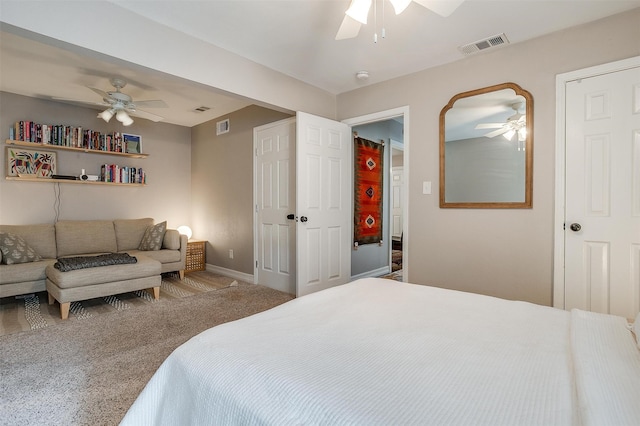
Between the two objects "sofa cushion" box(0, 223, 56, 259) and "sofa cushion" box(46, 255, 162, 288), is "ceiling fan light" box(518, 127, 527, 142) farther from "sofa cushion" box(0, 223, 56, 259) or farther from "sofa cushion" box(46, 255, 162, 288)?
"sofa cushion" box(0, 223, 56, 259)

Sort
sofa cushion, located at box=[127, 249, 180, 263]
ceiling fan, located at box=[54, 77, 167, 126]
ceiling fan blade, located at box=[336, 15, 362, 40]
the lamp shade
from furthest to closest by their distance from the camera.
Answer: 1. the lamp shade
2. sofa cushion, located at box=[127, 249, 180, 263]
3. ceiling fan, located at box=[54, 77, 167, 126]
4. ceiling fan blade, located at box=[336, 15, 362, 40]

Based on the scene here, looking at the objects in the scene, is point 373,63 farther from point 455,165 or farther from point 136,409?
point 136,409

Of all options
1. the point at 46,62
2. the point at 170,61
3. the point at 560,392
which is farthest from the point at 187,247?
the point at 560,392

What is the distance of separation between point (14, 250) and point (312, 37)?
12.0ft

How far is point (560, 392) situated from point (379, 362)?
1.43 feet

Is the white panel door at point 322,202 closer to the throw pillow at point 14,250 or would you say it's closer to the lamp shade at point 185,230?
the lamp shade at point 185,230

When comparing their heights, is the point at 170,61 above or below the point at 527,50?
below

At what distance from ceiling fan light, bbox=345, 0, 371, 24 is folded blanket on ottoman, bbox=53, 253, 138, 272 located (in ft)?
10.2

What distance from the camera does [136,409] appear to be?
0.99 metres

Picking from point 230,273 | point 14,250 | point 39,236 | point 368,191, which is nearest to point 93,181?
point 39,236

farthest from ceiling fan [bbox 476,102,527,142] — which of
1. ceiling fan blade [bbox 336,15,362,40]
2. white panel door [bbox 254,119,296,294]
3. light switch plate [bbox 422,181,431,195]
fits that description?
white panel door [bbox 254,119,296,294]

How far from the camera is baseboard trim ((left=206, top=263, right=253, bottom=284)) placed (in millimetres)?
4375

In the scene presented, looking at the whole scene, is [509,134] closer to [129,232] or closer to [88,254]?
[129,232]

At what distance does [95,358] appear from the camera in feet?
7.03
